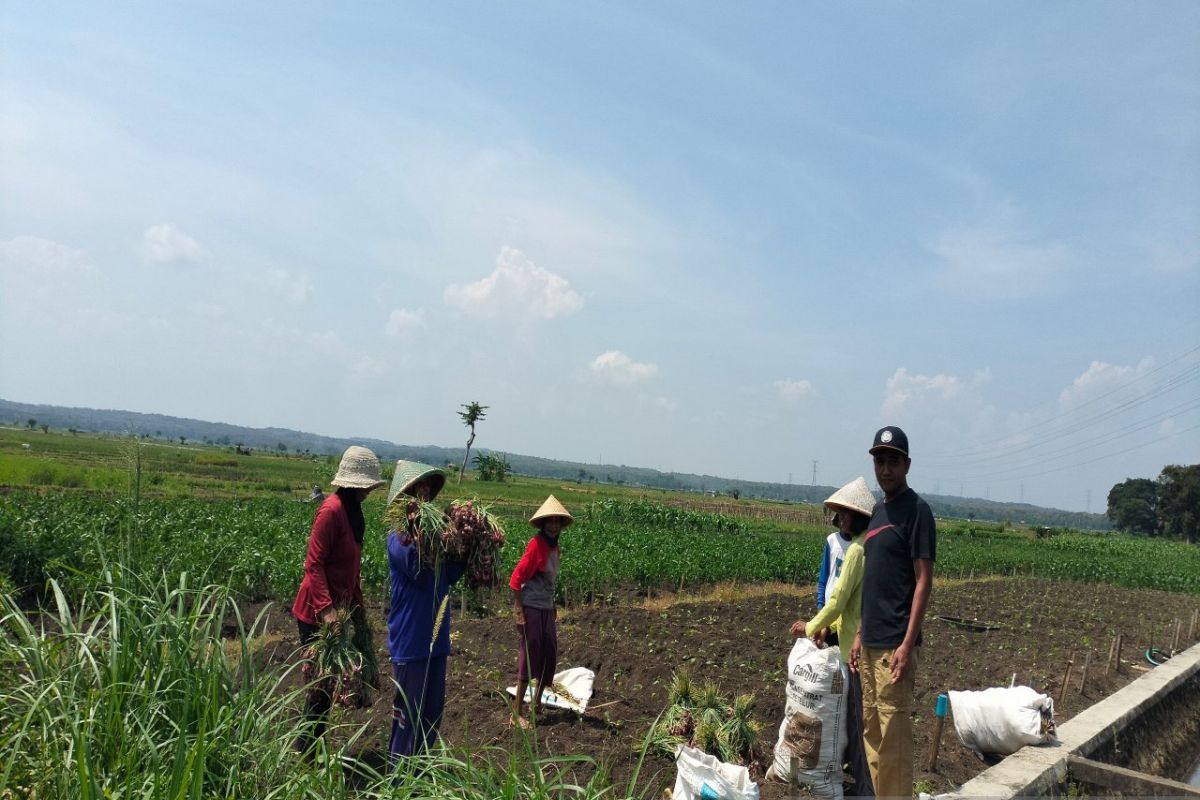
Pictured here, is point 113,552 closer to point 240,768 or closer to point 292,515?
point 240,768

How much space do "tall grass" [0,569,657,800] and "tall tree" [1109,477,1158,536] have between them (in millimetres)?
116197

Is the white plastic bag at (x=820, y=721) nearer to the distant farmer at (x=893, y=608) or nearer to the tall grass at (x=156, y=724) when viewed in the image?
the distant farmer at (x=893, y=608)

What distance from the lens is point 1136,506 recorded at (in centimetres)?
9938

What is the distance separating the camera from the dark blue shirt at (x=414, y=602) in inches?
179

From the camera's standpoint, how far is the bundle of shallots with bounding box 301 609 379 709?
417 cm

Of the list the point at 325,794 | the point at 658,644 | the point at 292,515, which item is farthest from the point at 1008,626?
the point at 292,515

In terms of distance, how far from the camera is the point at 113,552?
4.18 metres

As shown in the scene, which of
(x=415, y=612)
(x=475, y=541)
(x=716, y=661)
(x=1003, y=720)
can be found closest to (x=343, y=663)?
(x=415, y=612)

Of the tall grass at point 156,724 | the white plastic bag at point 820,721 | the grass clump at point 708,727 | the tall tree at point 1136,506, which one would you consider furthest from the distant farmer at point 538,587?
the tall tree at point 1136,506

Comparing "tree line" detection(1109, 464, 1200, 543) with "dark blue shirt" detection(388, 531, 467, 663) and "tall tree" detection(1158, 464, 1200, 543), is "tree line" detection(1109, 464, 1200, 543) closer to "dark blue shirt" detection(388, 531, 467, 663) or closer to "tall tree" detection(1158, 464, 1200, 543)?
"tall tree" detection(1158, 464, 1200, 543)

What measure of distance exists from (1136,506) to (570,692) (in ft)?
380

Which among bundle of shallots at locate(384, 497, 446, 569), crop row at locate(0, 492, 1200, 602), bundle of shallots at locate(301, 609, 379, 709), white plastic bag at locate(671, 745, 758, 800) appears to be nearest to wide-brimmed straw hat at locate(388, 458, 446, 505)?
bundle of shallots at locate(384, 497, 446, 569)

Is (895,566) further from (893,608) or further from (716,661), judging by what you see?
(716,661)

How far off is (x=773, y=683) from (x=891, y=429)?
4614 mm
